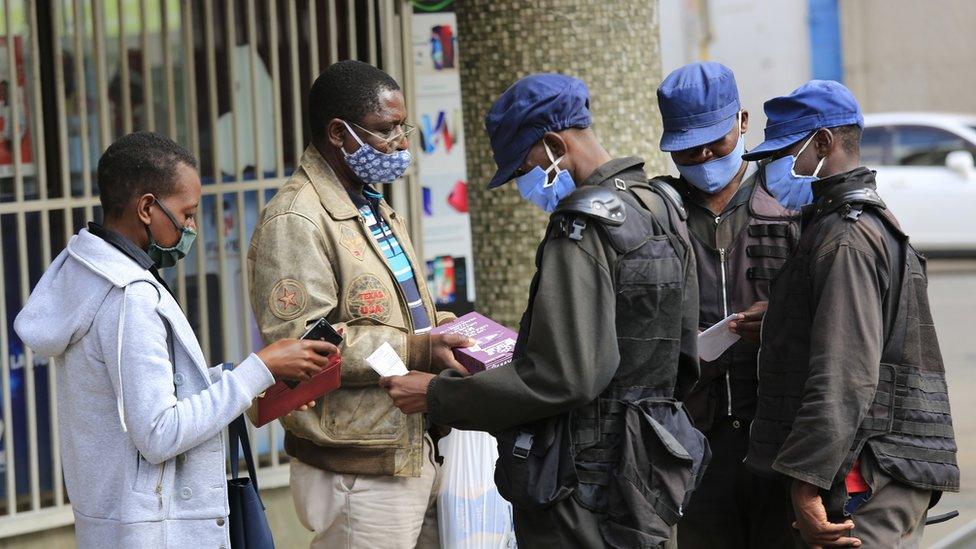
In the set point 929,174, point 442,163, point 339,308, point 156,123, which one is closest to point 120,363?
point 339,308

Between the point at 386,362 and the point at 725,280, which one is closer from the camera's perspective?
the point at 386,362

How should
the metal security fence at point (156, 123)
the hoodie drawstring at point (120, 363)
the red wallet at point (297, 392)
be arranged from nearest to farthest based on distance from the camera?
the hoodie drawstring at point (120, 363) → the red wallet at point (297, 392) → the metal security fence at point (156, 123)

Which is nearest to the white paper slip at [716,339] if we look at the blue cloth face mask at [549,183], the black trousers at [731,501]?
the black trousers at [731,501]

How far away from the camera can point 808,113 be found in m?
3.47

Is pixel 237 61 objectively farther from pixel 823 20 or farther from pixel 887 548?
pixel 823 20

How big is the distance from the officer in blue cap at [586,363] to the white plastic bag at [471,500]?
0.79 meters

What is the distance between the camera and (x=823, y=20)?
18844 millimetres

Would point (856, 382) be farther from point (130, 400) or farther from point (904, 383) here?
point (130, 400)

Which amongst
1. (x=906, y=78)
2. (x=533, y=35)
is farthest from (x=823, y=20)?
(x=533, y=35)

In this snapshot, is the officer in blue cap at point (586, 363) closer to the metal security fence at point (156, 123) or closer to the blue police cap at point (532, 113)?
the blue police cap at point (532, 113)

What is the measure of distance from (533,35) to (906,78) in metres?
14.6

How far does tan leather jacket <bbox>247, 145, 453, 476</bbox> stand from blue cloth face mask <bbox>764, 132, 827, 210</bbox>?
1028mm

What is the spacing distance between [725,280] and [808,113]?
0.63m

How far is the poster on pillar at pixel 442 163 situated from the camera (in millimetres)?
5859
